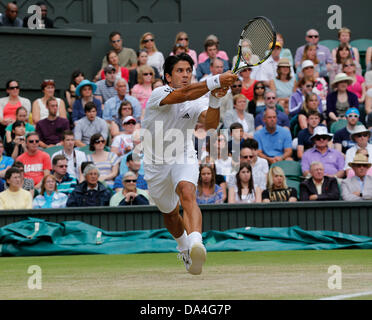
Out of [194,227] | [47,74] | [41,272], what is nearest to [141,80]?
[47,74]

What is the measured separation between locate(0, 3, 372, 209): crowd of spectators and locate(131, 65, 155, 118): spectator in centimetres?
2

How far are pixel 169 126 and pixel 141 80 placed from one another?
690cm

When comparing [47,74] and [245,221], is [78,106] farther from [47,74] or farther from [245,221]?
[245,221]

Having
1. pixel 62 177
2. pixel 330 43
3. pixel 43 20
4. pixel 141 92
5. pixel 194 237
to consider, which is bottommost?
pixel 194 237

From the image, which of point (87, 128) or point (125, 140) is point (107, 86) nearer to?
point (87, 128)

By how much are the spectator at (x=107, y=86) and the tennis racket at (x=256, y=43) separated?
7312 millimetres

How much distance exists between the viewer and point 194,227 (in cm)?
610

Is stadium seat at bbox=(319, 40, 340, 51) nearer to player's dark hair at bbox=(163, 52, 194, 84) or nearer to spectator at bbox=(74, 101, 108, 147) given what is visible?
spectator at bbox=(74, 101, 108, 147)

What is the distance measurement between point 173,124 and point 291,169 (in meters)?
5.23

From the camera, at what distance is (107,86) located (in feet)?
45.1

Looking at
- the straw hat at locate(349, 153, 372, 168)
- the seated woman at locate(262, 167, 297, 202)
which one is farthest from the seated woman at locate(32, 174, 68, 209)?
the straw hat at locate(349, 153, 372, 168)

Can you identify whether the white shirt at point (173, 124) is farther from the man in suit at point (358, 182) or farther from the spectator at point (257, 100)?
the spectator at point (257, 100)

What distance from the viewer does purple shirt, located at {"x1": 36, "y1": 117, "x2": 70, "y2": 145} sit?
41.3ft

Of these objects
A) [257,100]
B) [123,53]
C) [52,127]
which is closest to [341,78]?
[257,100]
